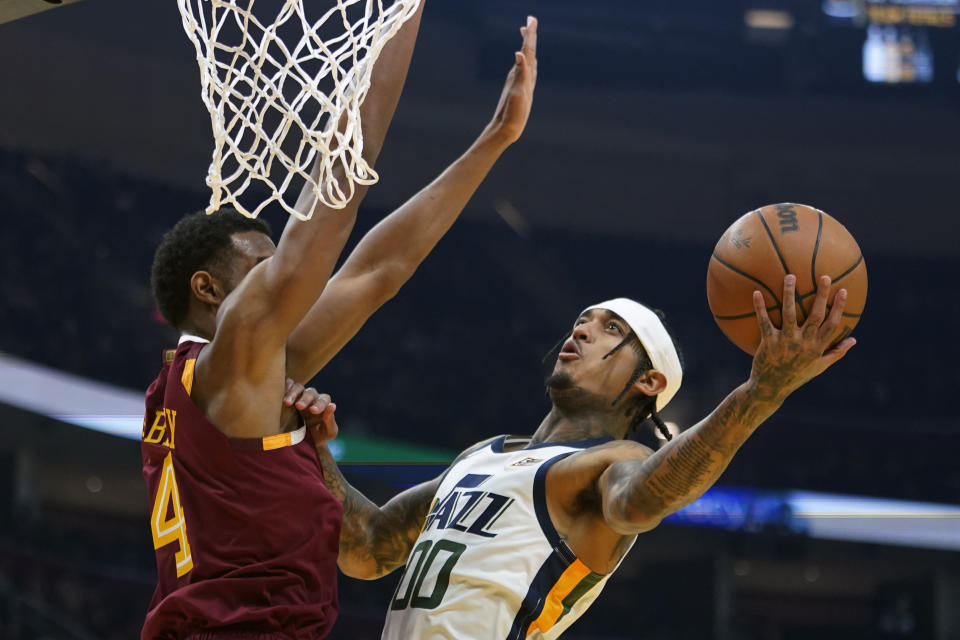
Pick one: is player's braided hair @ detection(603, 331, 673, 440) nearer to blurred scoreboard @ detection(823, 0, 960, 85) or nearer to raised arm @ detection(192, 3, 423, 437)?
raised arm @ detection(192, 3, 423, 437)

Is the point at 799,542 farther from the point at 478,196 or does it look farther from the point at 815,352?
the point at 815,352

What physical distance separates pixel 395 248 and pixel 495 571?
913 millimetres

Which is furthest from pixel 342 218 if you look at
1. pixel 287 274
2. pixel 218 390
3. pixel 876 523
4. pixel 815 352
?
pixel 876 523

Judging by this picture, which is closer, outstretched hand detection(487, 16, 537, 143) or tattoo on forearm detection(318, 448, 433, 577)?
outstretched hand detection(487, 16, 537, 143)

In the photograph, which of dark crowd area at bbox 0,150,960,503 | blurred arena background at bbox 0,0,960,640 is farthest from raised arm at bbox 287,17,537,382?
dark crowd area at bbox 0,150,960,503

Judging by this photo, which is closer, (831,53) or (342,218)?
(342,218)

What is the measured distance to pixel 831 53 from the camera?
13586 mm

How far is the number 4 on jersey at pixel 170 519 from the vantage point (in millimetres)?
2518

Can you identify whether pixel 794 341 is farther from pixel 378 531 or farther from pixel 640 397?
pixel 378 531

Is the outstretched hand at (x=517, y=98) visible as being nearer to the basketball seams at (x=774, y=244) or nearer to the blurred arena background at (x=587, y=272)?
the basketball seams at (x=774, y=244)

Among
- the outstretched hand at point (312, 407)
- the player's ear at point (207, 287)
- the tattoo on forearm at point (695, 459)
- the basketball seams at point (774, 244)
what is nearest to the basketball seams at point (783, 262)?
the basketball seams at point (774, 244)

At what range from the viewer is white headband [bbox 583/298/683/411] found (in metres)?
3.48

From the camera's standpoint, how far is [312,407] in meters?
2.64

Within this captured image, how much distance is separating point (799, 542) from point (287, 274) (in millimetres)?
11194
